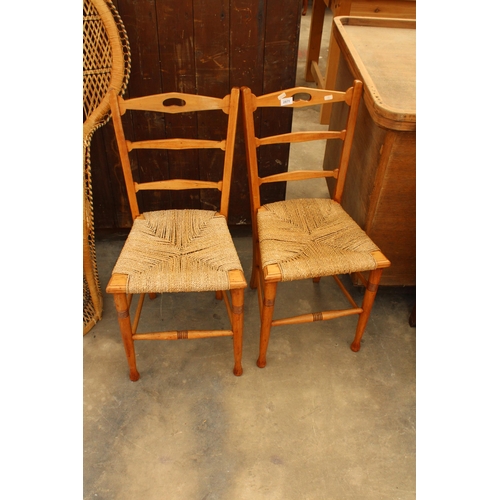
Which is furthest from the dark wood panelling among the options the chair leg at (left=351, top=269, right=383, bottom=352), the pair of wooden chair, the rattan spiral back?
the chair leg at (left=351, top=269, right=383, bottom=352)

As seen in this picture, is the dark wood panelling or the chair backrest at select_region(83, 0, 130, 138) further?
the dark wood panelling

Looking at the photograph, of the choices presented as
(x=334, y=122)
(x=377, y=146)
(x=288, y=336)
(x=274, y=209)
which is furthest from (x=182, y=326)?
(x=334, y=122)

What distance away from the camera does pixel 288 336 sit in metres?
2.05

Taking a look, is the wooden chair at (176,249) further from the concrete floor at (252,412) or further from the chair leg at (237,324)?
the concrete floor at (252,412)

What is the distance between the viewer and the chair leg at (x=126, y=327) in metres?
1.57

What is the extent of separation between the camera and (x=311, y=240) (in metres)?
1.74

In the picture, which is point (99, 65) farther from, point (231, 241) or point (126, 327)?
point (126, 327)

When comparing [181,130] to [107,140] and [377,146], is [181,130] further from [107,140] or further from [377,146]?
[377,146]

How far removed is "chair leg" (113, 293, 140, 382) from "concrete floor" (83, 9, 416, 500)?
0.07 meters

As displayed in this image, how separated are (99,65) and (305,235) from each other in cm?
102

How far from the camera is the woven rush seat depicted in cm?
154

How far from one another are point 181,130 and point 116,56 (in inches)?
20.4

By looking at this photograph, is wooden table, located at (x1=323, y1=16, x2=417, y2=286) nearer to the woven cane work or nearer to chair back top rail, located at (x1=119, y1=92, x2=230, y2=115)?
the woven cane work

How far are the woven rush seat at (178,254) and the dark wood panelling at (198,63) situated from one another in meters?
0.50
